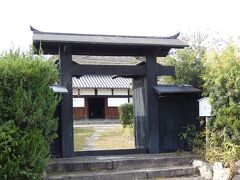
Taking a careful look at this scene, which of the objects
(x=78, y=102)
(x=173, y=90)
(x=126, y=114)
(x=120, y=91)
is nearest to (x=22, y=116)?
(x=173, y=90)

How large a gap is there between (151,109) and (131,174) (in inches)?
90.6

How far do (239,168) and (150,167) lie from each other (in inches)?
91.3

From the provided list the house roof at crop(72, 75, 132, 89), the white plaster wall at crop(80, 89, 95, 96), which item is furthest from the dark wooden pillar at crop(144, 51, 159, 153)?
the white plaster wall at crop(80, 89, 95, 96)

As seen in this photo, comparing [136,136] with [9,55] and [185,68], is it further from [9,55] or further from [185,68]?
[9,55]

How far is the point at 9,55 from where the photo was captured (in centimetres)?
725

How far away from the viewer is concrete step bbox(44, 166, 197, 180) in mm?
8539

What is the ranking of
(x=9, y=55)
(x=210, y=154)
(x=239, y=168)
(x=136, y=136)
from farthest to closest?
1. (x=136, y=136)
2. (x=210, y=154)
3. (x=239, y=168)
4. (x=9, y=55)

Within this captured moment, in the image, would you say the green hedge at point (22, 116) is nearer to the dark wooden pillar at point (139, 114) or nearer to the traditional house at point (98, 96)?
the dark wooden pillar at point (139, 114)

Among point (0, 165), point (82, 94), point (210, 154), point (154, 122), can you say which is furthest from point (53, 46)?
point (82, 94)

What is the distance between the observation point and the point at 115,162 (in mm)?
9281

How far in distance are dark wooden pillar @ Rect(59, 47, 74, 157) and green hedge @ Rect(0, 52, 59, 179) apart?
8.33ft

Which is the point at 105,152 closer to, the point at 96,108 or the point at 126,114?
the point at 126,114

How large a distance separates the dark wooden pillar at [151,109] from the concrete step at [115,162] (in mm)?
523

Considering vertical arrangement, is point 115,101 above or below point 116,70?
below
